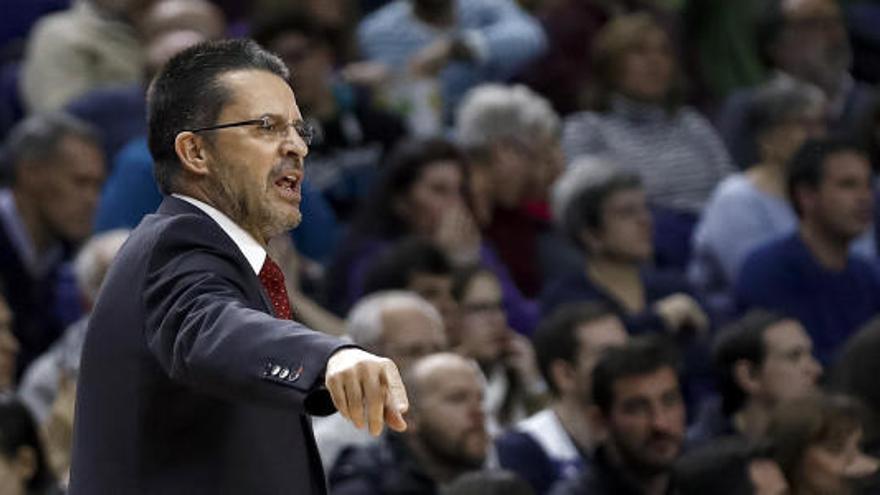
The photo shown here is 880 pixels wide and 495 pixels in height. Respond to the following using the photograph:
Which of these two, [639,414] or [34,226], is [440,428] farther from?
Answer: [34,226]

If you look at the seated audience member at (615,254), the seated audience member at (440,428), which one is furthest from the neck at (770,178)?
the seated audience member at (440,428)

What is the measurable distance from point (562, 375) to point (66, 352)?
1566 mm

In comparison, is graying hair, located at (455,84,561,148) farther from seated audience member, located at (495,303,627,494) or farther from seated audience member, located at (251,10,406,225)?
seated audience member, located at (495,303,627,494)

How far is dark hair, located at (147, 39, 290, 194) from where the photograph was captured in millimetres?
3074

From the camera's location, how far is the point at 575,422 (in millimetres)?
6719

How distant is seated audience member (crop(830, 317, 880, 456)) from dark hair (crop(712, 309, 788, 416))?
0.88 feet

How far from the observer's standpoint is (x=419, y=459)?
623 cm

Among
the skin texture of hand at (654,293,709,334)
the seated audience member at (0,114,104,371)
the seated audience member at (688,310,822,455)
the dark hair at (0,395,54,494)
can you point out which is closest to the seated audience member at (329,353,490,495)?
the dark hair at (0,395,54,494)

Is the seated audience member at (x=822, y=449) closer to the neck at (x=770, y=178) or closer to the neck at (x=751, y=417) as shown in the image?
the neck at (x=751, y=417)

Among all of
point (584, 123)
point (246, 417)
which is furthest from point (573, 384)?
point (246, 417)

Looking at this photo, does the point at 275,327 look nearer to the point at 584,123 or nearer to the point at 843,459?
the point at 843,459

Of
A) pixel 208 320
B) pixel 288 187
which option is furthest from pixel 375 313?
pixel 208 320

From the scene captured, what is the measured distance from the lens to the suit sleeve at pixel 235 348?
2.72m

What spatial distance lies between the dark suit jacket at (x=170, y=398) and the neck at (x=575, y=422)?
3574 mm
